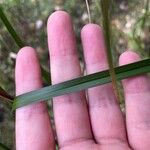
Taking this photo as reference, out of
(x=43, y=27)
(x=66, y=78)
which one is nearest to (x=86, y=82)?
(x=66, y=78)

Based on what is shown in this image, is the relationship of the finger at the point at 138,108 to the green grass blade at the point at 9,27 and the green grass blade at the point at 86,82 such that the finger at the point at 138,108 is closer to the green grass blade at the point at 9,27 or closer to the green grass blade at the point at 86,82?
the green grass blade at the point at 86,82

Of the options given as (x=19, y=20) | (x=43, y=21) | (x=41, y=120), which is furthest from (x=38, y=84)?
(x=43, y=21)

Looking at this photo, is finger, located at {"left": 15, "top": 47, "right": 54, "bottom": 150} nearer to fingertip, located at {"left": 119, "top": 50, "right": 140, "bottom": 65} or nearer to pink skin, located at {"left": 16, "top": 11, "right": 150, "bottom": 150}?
pink skin, located at {"left": 16, "top": 11, "right": 150, "bottom": 150}

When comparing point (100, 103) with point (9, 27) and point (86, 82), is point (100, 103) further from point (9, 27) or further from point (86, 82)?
point (9, 27)

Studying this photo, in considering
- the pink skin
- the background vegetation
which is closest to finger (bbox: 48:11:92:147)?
the pink skin

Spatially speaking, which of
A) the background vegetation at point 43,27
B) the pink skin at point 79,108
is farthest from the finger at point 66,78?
the background vegetation at point 43,27

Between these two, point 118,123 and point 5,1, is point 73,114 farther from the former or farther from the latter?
point 5,1

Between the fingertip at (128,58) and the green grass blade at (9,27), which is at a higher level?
the green grass blade at (9,27)
